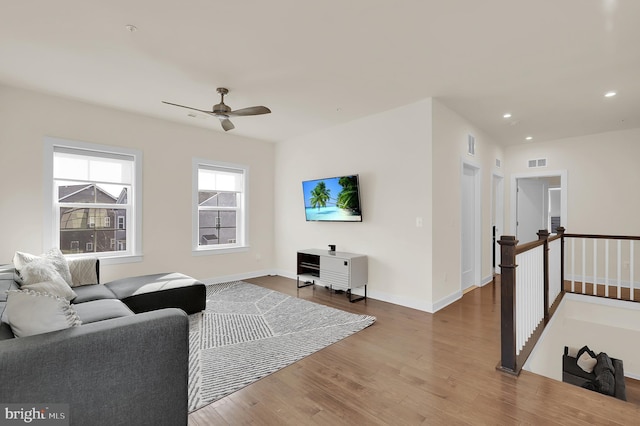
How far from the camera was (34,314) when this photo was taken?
1.42 meters

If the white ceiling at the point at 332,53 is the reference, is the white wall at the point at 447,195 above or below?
below

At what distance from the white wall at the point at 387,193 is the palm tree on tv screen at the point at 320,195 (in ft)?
0.86

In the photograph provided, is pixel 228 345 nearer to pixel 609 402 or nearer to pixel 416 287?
pixel 416 287

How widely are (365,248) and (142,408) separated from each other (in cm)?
362

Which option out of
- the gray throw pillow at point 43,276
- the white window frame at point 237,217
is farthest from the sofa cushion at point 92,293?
the white window frame at point 237,217

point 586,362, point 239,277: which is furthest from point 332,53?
point 586,362

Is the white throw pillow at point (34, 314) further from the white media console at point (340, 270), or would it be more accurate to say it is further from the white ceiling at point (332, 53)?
the white media console at point (340, 270)

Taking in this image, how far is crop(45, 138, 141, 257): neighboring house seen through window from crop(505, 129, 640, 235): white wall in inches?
294

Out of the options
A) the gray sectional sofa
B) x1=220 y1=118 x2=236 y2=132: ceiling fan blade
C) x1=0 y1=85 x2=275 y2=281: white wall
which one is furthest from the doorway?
the gray sectional sofa

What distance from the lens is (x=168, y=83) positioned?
349cm

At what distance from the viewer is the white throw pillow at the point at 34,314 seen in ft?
4.58

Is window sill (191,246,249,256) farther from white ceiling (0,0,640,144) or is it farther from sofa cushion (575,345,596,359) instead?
sofa cushion (575,345,596,359)

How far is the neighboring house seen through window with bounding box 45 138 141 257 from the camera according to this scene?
399cm

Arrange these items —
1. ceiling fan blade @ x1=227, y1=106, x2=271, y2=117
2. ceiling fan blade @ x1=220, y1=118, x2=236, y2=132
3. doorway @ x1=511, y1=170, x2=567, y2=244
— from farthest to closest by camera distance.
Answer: doorway @ x1=511, y1=170, x2=567, y2=244 → ceiling fan blade @ x1=220, y1=118, x2=236, y2=132 → ceiling fan blade @ x1=227, y1=106, x2=271, y2=117
